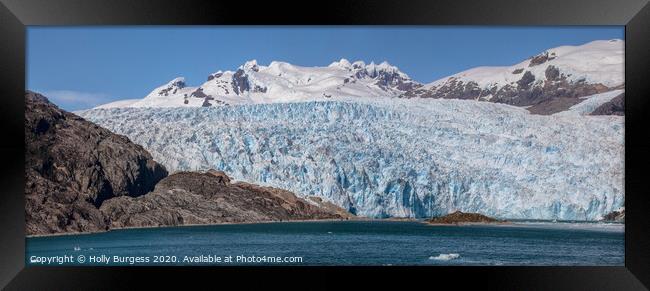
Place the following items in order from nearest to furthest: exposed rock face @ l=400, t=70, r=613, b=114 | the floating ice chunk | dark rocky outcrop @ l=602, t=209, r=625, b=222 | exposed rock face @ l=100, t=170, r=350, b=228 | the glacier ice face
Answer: the floating ice chunk
dark rocky outcrop @ l=602, t=209, r=625, b=222
the glacier ice face
exposed rock face @ l=100, t=170, r=350, b=228
exposed rock face @ l=400, t=70, r=613, b=114

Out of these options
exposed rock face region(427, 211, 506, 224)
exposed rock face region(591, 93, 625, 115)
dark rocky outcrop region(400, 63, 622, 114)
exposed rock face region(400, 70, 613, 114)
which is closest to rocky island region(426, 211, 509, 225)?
exposed rock face region(427, 211, 506, 224)

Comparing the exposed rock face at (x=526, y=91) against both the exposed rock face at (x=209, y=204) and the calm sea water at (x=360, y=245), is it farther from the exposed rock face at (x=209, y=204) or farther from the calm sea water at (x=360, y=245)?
the calm sea water at (x=360, y=245)

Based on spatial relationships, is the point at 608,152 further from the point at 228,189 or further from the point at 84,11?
the point at 84,11

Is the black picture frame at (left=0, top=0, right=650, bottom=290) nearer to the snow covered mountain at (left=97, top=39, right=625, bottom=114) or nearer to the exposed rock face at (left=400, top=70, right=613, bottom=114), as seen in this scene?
the snow covered mountain at (left=97, top=39, right=625, bottom=114)

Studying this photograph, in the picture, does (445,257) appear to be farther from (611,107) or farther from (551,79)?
(551,79)

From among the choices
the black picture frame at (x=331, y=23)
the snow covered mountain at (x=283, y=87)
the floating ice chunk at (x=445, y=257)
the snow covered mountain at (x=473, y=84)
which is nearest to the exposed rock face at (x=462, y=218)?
the floating ice chunk at (x=445, y=257)

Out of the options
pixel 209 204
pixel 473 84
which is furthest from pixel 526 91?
pixel 209 204
